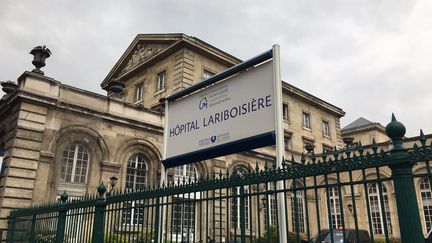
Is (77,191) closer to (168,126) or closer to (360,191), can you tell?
(168,126)

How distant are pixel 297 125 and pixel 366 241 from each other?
18.3 meters

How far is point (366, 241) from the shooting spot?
14.1 meters

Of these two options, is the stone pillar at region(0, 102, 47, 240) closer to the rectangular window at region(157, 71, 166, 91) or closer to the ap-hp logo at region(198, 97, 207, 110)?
the ap-hp logo at region(198, 97, 207, 110)

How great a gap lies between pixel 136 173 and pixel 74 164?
3039 mm

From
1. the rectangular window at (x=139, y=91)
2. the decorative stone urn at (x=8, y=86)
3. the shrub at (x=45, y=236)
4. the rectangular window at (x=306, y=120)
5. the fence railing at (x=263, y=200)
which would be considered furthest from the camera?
the rectangular window at (x=306, y=120)

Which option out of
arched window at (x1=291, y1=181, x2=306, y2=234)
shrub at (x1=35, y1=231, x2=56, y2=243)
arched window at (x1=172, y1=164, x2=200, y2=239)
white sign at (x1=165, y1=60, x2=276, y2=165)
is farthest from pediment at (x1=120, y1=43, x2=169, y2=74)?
shrub at (x1=35, y1=231, x2=56, y2=243)

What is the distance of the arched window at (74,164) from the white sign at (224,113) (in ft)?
29.7

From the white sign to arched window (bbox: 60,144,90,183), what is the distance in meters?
9.05

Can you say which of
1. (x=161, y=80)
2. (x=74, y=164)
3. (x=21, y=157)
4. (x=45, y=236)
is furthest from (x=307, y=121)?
(x=45, y=236)

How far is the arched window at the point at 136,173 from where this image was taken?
17.7 meters

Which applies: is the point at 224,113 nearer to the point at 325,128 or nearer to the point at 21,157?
the point at 21,157

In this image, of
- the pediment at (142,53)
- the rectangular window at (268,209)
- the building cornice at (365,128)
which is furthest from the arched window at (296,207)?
the building cornice at (365,128)

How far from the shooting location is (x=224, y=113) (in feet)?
23.8

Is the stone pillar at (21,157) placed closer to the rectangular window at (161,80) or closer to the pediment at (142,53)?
the rectangular window at (161,80)
